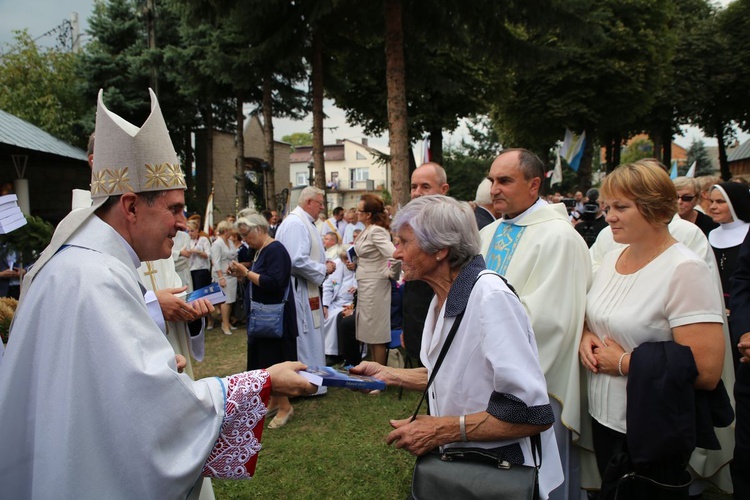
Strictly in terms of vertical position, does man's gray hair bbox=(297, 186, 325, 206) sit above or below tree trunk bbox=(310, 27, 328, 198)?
below

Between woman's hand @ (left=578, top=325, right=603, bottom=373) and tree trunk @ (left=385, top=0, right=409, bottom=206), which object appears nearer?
woman's hand @ (left=578, top=325, right=603, bottom=373)

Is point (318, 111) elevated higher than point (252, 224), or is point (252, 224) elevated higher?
point (318, 111)

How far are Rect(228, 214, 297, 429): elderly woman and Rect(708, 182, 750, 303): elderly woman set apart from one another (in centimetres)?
416

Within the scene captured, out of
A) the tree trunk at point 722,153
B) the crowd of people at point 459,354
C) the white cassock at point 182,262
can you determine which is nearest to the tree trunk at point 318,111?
the white cassock at point 182,262

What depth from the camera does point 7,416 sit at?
153 centimetres

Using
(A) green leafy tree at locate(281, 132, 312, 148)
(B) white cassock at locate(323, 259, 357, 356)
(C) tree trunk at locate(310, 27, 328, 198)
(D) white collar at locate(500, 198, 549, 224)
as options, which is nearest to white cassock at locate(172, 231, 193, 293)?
(B) white cassock at locate(323, 259, 357, 356)

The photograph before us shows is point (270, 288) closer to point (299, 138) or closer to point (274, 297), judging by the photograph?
point (274, 297)

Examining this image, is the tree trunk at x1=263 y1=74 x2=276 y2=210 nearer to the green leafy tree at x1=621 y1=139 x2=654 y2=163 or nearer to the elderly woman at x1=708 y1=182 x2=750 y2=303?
the elderly woman at x1=708 y1=182 x2=750 y2=303

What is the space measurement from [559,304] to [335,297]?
561 cm

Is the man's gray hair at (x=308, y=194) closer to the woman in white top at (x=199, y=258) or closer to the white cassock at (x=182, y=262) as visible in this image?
the white cassock at (x=182, y=262)

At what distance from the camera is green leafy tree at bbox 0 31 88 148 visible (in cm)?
2517

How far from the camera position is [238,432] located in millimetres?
1788

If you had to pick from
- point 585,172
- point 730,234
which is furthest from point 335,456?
point 585,172

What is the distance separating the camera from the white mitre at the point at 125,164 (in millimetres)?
1841
